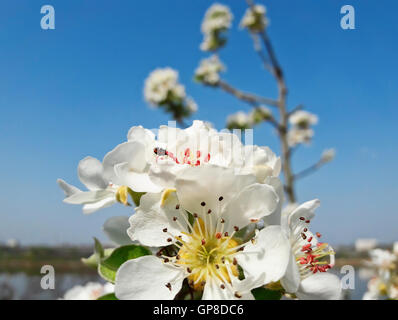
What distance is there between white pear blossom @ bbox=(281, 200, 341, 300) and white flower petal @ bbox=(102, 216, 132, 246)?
254mm

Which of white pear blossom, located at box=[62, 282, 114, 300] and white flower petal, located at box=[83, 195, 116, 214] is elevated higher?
white flower petal, located at box=[83, 195, 116, 214]

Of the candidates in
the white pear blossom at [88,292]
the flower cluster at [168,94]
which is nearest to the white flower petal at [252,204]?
the white pear blossom at [88,292]

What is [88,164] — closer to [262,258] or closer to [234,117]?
[262,258]

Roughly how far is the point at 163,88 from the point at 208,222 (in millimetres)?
4068

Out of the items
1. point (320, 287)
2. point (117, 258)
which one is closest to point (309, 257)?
point (320, 287)

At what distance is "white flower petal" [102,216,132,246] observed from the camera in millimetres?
616

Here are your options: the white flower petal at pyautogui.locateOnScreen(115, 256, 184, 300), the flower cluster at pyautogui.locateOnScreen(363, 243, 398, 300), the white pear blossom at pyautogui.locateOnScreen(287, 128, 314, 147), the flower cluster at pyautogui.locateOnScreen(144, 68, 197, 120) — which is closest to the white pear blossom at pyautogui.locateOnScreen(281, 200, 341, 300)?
the white flower petal at pyautogui.locateOnScreen(115, 256, 184, 300)

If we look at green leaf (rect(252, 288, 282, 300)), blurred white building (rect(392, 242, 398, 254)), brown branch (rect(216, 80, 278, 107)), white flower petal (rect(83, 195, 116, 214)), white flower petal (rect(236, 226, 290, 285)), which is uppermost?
brown branch (rect(216, 80, 278, 107))

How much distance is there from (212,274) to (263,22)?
3.27 meters

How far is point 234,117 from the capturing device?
5.28 meters

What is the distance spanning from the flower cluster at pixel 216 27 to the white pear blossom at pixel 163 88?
1.67 feet

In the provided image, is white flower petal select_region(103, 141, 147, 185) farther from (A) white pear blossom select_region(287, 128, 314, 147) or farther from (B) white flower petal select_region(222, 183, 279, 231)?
(A) white pear blossom select_region(287, 128, 314, 147)

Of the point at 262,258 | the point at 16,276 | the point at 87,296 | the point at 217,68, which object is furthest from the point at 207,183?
the point at 217,68

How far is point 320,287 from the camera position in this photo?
0.52m
